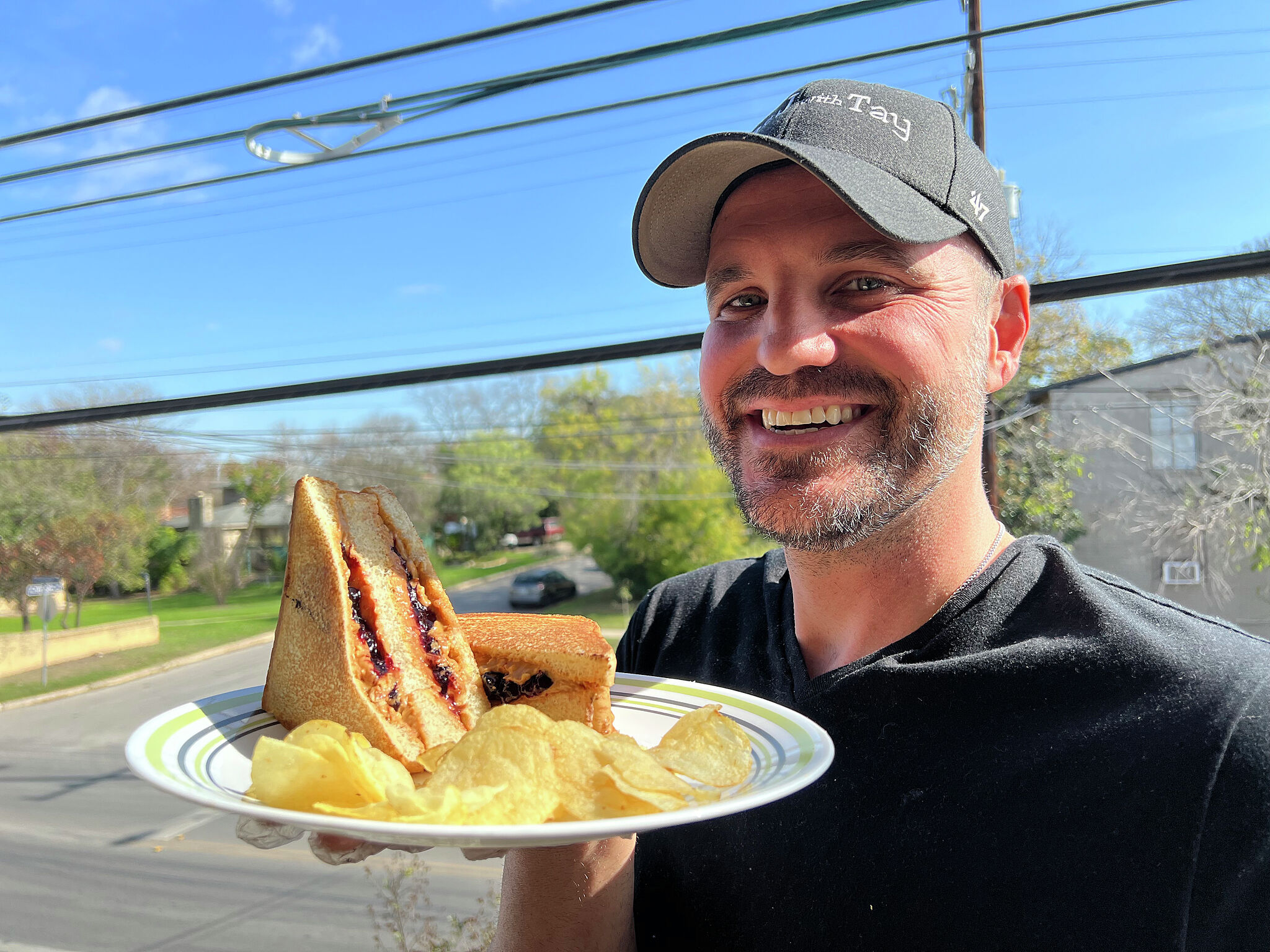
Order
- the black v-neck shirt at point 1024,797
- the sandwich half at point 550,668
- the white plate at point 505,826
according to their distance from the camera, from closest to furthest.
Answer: the white plate at point 505,826, the black v-neck shirt at point 1024,797, the sandwich half at point 550,668

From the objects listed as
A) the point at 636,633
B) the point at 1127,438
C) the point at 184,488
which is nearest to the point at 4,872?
the point at 636,633

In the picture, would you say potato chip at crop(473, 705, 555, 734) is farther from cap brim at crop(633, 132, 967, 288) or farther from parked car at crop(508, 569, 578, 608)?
parked car at crop(508, 569, 578, 608)

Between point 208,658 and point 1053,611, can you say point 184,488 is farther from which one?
point 1053,611

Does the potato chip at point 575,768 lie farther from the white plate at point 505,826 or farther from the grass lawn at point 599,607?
the grass lawn at point 599,607

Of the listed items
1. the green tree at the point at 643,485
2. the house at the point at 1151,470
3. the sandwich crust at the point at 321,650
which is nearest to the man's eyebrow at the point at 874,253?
the sandwich crust at the point at 321,650

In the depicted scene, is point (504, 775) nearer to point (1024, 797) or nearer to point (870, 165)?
point (1024, 797)

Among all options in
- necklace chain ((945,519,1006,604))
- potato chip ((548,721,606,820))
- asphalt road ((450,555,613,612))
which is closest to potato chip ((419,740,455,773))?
potato chip ((548,721,606,820))

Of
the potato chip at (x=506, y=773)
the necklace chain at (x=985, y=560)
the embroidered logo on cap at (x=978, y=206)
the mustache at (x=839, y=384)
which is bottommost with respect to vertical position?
the potato chip at (x=506, y=773)
